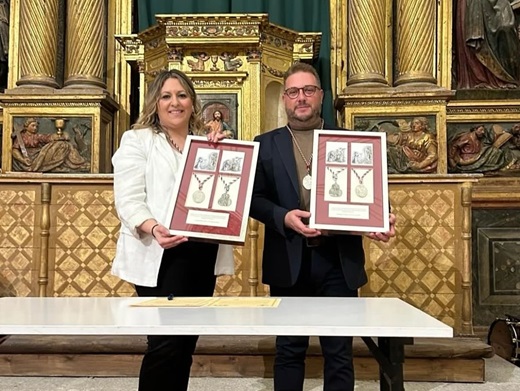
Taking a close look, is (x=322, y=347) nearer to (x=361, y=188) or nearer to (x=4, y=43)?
(x=361, y=188)

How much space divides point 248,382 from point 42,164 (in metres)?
2.98

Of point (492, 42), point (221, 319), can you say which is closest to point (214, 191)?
point (221, 319)

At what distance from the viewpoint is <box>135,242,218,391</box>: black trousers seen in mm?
2029

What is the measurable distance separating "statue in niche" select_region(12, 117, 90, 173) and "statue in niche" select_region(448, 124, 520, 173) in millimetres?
3332

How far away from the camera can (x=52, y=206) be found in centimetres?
412

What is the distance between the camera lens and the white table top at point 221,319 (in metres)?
1.58

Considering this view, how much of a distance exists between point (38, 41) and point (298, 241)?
429 centimetres

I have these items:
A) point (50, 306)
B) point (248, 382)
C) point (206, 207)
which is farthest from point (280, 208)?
point (248, 382)

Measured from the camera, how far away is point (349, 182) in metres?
2.32

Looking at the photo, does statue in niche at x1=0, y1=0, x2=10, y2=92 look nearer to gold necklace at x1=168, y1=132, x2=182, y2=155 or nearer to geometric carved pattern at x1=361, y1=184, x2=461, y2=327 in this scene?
geometric carved pattern at x1=361, y1=184, x2=461, y2=327

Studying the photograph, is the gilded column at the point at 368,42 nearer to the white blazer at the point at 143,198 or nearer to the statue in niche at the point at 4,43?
the statue in niche at the point at 4,43

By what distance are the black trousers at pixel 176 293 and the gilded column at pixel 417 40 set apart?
387 cm

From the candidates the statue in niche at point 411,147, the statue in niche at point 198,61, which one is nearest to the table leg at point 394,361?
the statue in niche at point 411,147

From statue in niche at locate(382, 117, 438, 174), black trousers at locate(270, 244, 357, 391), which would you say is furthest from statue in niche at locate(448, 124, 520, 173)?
black trousers at locate(270, 244, 357, 391)
